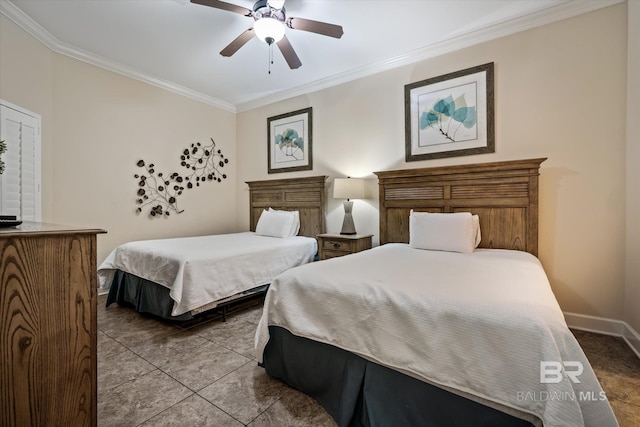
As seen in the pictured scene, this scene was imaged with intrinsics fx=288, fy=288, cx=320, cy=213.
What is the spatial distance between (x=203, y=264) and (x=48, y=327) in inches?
60.2

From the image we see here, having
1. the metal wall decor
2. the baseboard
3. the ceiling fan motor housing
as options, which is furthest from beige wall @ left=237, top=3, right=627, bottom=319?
the metal wall decor

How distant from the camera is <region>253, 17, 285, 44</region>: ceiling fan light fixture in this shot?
2148mm

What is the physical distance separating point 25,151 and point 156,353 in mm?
2325

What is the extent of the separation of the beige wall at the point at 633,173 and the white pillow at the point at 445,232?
1053mm

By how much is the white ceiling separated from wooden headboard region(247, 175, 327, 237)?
1.42 meters

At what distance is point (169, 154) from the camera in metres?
4.13

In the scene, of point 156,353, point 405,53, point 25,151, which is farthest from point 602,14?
point 25,151

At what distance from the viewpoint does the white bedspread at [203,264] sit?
8.09 ft

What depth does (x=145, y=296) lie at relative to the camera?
2.85m

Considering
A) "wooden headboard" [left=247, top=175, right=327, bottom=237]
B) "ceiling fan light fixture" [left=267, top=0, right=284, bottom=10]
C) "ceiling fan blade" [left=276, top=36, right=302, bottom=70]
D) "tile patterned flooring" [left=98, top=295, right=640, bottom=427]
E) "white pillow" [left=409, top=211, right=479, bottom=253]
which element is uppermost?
"ceiling fan light fixture" [left=267, top=0, right=284, bottom=10]

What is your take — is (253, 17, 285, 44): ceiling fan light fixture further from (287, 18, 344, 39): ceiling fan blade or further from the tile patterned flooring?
the tile patterned flooring

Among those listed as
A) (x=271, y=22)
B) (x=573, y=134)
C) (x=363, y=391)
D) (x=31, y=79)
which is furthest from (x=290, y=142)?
(x=363, y=391)

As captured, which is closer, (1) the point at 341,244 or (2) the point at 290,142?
(1) the point at 341,244

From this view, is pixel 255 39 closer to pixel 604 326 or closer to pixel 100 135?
pixel 100 135
